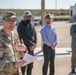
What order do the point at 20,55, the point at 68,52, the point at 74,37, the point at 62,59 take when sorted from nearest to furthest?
the point at 20,55 → the point at 74,37 → the point at 62,59 → the point at 68,52

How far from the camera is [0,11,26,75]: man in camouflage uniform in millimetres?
2963

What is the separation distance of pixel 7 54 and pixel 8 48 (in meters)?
0.07

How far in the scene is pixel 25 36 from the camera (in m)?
6.13

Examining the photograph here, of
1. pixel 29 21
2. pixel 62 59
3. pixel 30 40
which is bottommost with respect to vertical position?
pixel 62 59

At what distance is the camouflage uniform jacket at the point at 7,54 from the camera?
2961mm

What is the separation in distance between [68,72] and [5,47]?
450 cm

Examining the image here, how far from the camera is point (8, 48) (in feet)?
10.1

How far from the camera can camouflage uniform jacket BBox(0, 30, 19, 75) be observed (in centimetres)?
296

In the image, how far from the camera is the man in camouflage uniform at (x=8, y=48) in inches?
117

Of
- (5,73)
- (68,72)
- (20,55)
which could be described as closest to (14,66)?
(5,73)

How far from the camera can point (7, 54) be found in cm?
306

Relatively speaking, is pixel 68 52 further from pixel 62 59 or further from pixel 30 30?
pixel 30 30

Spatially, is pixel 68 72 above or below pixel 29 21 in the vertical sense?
below

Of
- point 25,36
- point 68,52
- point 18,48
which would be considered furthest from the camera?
point 68,52
